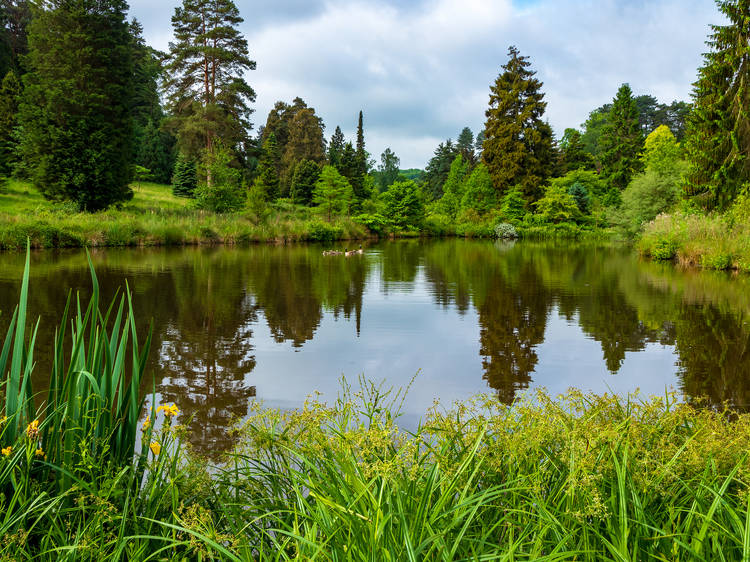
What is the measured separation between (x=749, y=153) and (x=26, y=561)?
23327 millimetres

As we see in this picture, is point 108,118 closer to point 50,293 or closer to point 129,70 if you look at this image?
point 129,70

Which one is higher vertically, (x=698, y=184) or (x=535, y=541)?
(x=698, y=184)

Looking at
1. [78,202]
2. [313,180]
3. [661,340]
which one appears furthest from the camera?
[313,180]

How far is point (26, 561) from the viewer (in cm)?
172

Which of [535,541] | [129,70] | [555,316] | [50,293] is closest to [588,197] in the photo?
[129,70]

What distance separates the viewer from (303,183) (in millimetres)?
44188

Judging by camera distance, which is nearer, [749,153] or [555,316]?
[555,316]

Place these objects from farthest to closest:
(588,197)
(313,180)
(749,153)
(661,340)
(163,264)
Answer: (313,180)
(588,197)
(749,153)
(163,264)
(661,340)

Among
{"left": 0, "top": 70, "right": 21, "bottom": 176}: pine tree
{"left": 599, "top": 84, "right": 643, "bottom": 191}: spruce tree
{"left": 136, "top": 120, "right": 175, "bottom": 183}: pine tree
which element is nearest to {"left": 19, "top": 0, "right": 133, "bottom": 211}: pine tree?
{"left": 0, "top": 70, "right": 21, "bottom": 176}: pine tree

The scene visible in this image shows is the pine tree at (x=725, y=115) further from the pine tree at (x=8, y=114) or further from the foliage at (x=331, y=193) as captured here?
the pine tree at (x=8, y=114)

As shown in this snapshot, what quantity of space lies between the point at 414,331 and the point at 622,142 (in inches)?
1818

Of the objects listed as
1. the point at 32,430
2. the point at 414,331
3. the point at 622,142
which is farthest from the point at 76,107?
the point at 622,142

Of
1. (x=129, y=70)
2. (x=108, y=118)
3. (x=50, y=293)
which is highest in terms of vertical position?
(x=129, y=70)

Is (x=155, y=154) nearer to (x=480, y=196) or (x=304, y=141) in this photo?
(x=304, y=141)
